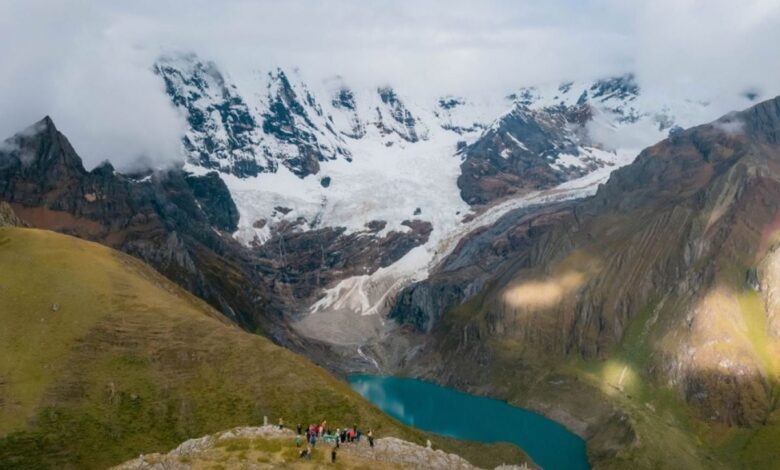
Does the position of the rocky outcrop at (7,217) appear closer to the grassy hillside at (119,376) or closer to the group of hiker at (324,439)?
the grassy hillside at (119,376)

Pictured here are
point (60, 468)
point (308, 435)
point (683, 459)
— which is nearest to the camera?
point (308, 435)

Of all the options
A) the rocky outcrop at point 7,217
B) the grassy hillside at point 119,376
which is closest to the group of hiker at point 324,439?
the grassy hillside at point 119,376

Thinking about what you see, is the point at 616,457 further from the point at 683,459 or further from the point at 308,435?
the point at 308,435

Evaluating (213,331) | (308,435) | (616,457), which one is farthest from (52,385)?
(616,457)

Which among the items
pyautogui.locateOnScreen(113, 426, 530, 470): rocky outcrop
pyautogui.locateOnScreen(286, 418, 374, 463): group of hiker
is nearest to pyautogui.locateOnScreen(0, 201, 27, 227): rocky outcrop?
pyautogui.locateOnScreen(113, 426, 530, 470): rocky outcrop

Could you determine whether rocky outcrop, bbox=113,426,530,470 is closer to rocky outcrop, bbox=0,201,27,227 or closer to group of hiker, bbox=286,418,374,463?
group of hiker, bbox=286,418,374,463

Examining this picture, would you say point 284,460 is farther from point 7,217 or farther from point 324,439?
point 7,217

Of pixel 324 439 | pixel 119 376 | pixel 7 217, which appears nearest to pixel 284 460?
pixel 324 439

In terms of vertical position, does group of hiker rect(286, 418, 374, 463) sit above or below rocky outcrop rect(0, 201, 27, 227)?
below
